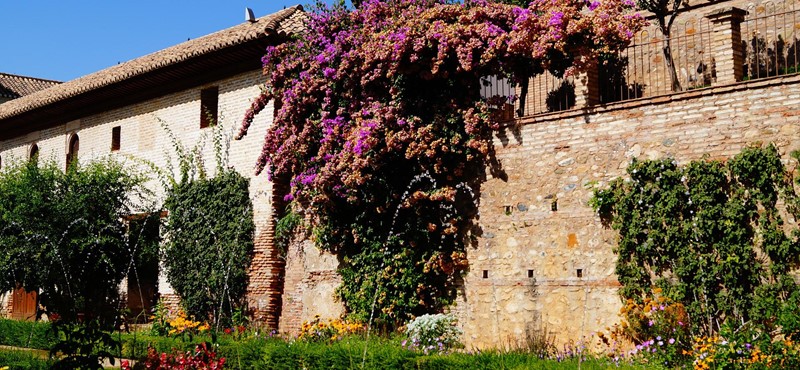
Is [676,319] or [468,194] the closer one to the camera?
[676,319]

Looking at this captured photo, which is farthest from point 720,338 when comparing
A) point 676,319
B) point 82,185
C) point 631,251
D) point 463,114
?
point 82,185

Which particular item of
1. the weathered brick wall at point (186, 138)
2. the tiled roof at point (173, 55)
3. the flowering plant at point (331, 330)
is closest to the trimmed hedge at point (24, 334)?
the weathered brick wall at point (186, 138)

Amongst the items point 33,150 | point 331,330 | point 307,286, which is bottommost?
point 331,330

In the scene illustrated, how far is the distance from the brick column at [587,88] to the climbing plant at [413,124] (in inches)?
17.4

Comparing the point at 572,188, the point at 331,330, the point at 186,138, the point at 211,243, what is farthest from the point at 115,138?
the point at 572,188

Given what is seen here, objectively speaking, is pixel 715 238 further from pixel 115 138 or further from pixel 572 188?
pixel 115 138

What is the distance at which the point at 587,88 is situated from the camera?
12008 millimetres

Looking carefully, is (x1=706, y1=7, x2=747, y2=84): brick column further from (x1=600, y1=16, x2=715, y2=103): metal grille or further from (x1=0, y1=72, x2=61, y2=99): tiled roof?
(x1=0, y1=72, x2=61, y2=99): tiled roof

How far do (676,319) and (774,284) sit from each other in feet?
3.43

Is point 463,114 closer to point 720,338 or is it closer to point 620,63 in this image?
point 620,63

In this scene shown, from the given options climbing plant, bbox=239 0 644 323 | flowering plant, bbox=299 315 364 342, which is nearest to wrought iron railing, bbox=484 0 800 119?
climbing plant, bbox=239 0 644 323

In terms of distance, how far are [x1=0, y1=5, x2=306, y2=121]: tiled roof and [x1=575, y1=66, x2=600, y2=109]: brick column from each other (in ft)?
15.7

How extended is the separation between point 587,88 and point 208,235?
710 centimetres

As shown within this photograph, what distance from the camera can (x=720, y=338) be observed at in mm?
8609
